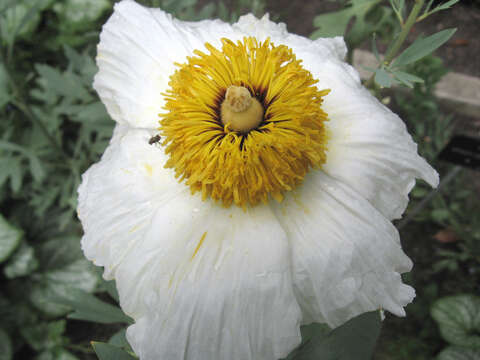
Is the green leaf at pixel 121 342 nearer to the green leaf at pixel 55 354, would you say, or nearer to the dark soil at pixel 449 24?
the green leaf at pixel 55 354

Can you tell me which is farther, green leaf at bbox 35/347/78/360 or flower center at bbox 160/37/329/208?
green leaf at bbox 35/347/78/360

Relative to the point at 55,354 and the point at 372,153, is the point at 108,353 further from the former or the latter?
the point at 55,354

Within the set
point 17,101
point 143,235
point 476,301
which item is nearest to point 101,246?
point 143,235

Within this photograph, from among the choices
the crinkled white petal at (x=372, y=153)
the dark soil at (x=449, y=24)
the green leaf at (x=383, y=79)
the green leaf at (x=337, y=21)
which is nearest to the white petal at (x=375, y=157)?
the crinkled white petal at (x=372, y=153)

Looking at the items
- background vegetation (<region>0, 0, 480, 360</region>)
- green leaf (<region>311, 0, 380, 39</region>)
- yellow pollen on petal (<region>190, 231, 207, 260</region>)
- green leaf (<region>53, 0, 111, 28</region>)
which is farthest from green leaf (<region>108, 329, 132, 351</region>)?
green leaf (<region>53, 0, 111, 28</region>)

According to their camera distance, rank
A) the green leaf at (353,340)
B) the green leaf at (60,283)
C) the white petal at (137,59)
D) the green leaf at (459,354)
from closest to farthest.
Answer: the green leaf at (353,340) → the white petal at (137,59) → the green leaf at (459,354) → the green leaf at (60,283)

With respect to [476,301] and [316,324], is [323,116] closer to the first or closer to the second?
[316,324]

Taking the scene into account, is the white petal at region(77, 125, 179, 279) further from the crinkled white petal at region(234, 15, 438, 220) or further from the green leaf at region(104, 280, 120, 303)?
the crinkled white petal at region(234, 15, 438, 220)
